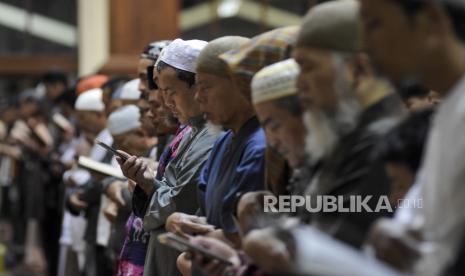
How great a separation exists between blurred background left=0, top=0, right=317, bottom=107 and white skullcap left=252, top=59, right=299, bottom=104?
20.0ft

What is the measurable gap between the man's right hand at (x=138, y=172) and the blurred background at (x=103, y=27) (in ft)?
15.3

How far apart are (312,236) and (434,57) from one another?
0.42 m

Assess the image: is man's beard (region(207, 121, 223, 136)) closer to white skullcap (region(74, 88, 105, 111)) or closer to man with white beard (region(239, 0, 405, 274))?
man with white beard (region(239, 0, 405, 274))

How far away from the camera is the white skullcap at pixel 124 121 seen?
19.1 feet

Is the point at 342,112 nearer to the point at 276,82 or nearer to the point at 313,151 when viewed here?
the point at 313,151

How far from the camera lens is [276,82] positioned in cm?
292

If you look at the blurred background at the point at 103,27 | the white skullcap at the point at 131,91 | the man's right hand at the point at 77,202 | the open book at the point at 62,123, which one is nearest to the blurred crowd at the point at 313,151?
the white skullcap at the point at 131,91

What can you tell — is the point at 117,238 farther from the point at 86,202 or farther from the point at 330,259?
the point at 330,259

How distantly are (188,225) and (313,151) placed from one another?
1.04 meters

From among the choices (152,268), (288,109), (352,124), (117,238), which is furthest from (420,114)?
(117,238)

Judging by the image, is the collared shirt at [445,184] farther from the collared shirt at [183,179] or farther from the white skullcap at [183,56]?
the white skullcap at [183,56]

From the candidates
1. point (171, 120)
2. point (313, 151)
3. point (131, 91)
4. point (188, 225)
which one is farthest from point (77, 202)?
point (313, 151)

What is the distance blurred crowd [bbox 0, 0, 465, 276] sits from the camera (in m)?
2.20

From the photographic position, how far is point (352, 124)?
8.68 feet
